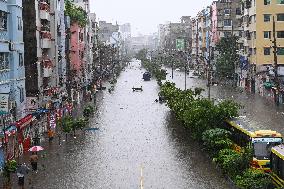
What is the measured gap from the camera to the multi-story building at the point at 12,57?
38000mm

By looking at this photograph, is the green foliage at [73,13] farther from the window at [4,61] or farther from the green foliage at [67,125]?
the window at [4,61]

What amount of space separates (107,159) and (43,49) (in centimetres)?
2774

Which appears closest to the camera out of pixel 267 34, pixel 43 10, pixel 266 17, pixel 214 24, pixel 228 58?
pixel 43 10

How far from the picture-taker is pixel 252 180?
24703 millimetres

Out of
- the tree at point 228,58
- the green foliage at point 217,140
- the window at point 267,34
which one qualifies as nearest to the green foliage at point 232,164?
the green foliage at point 217,140

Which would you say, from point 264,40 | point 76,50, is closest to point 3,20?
point 264,40

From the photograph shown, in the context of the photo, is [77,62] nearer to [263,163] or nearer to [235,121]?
[235,121]

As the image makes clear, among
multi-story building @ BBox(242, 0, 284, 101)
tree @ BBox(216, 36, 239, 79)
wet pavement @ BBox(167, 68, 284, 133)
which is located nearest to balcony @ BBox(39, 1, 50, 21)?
wet pavement @ BBox(167, 68, 284, 133)

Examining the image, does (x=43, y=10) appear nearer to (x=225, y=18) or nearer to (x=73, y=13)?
(x=73, y=13)

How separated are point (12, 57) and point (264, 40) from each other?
2159 inches

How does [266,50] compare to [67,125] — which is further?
[266,50]

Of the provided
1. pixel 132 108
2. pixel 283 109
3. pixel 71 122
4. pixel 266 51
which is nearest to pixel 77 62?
pixel 132 108

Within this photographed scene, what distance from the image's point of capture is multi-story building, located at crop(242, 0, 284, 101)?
3307 inches

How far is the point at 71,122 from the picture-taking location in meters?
46.8
